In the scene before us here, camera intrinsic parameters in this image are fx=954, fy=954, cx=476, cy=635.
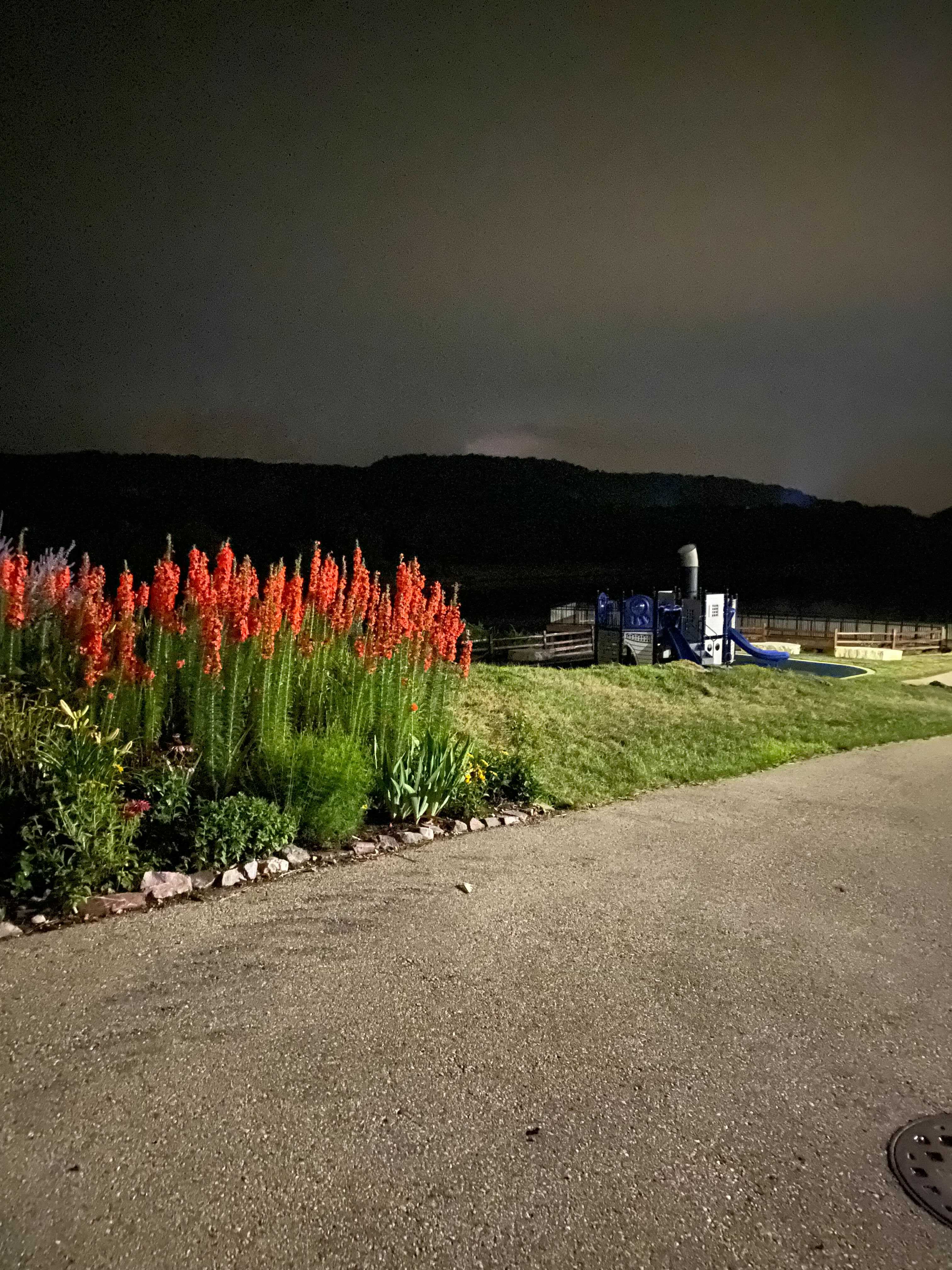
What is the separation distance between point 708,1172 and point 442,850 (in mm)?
3390

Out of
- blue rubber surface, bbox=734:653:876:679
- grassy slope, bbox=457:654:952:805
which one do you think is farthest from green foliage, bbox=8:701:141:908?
blue rubber surface, bbox=734:653:876:679

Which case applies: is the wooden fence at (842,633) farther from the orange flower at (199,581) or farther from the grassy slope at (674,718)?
the orange flower at (199,581)

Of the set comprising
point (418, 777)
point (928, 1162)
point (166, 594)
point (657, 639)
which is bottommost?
point (928, 1162)

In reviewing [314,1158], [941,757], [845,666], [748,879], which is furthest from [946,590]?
[314,1158]

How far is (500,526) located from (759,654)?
5388 centimetres

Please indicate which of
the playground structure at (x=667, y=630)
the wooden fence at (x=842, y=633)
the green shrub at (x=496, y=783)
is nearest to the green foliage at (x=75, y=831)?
the green shrub at (x=496, y=783)

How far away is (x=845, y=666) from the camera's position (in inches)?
868

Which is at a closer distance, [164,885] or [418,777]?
[164,885]

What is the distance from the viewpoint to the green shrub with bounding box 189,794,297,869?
539 cm

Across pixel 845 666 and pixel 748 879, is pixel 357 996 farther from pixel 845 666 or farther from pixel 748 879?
pixel 845 666

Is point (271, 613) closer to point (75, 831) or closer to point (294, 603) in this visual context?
point (294, 603)

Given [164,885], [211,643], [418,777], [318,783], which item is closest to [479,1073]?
[164,885]

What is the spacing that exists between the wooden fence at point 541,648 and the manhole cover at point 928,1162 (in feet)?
50.0

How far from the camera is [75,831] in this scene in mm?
4750
